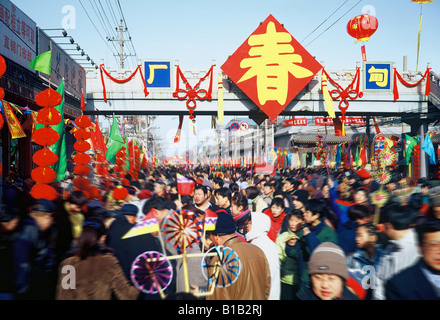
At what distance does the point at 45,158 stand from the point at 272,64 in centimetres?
853

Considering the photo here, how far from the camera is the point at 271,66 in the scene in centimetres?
1189

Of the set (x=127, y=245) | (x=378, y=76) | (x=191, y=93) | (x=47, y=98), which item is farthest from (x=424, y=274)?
(x=378, y=76)

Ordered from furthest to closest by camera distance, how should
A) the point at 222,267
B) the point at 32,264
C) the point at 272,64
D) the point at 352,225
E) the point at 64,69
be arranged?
the point at 272,64, the point at 64,69, the point at 352,225, the point at 222,267, the point at 32,264

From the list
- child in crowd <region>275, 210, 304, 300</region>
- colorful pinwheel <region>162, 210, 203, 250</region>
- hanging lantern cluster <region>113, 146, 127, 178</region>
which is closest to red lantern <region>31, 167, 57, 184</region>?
colorful pinwheel <region>162, 210, 203, 250</region>

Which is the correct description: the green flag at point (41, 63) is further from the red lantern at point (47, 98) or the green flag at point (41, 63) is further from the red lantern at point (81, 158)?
the red lantern at point (81, 158)

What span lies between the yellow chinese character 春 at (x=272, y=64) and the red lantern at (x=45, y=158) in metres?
8.21

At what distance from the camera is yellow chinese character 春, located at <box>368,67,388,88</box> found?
45.4 feet

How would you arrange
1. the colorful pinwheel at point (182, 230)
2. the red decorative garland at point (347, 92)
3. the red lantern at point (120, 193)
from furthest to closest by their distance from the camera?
the red decorative garland at point (347, 92), the red lantern at point (120, 193), the colorful pinwheel at point (182, 230)

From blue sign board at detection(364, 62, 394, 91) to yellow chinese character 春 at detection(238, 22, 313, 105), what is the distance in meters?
3.11

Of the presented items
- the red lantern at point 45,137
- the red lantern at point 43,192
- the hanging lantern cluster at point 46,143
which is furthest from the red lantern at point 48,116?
the red lantern at point 43,192

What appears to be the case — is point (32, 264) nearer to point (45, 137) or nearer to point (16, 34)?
point (45, 137)

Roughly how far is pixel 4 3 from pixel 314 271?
328 inches

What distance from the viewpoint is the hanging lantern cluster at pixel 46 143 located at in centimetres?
558

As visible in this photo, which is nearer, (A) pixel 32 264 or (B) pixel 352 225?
(A) pixel 32 264
